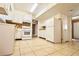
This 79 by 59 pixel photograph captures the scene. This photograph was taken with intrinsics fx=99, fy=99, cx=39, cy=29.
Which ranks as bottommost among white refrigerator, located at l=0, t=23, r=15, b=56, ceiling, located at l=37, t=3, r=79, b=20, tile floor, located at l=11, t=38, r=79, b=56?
tile floor, located at l=11, t=38, r=79, b=56

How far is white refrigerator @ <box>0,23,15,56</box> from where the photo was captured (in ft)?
6.45

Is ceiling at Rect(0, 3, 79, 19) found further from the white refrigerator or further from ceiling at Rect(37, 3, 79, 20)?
the white refrigerator

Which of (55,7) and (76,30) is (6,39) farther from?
(76,30)

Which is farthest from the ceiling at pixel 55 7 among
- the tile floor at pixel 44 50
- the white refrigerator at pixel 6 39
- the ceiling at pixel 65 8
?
the tile floor at pixel 44 50

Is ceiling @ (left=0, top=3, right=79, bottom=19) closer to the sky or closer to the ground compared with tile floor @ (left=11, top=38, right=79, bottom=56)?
closer to the sky

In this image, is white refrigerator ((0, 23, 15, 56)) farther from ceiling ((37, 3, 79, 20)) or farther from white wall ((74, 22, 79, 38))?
white wall ((74, 22, 79, 38))

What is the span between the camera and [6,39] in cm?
202

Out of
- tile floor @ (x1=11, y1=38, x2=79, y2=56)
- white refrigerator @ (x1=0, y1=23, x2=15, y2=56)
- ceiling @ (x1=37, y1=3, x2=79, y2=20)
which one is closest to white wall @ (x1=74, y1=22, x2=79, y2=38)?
ceiling @ (x1=37, y1=3, x2=79, y2=20)

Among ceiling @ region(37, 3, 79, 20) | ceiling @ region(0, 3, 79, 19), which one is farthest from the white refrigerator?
ceiling @ region(37, 3, 79, 20)

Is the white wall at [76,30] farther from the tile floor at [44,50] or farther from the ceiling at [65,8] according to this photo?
the tile floor at [44,50]

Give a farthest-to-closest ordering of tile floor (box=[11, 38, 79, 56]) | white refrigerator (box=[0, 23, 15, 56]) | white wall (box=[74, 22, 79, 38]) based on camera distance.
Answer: white wall (box=[74, 22, 79, 38])
tile floor (box=[11, 38, 79, 56])
white refrigerator (box=[0, 23, 15, 56])

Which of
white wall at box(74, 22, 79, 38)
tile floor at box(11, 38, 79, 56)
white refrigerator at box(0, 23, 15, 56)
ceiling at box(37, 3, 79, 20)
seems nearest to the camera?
white refrigerator at box(0, 23, 15, 56)

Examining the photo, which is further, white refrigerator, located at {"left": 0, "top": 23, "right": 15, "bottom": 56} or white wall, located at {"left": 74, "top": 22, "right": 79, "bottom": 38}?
white wall, located at {"left": 74, "top": 22, "right": 79, "bottom": 38}

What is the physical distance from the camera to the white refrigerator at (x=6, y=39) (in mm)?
1965
